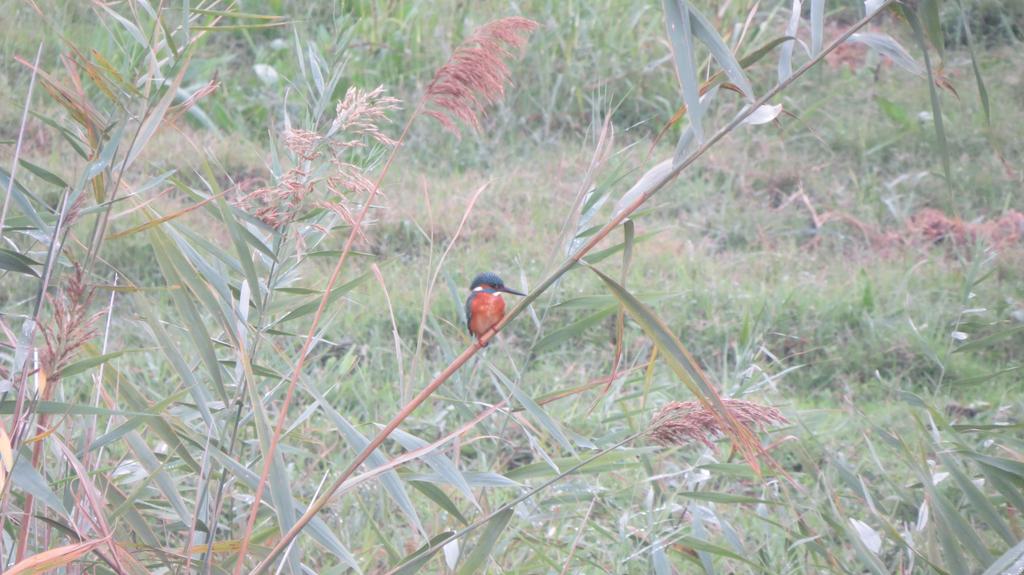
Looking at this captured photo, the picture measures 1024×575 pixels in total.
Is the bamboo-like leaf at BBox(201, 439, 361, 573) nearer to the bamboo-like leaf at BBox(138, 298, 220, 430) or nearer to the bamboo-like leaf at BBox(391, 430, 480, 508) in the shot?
the bamboo-like leaf at BBox(138, 298, 220, 430)

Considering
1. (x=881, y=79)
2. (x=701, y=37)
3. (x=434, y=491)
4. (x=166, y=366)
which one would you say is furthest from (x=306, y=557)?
(x=881, y=79)

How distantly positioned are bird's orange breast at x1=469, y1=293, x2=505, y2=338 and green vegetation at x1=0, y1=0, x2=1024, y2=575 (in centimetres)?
16

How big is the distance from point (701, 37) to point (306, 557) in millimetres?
1903

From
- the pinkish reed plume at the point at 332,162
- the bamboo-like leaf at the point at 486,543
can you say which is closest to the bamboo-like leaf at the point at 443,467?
the bamboo-like leaf at the point at 486,543

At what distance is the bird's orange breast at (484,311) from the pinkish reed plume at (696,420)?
51.5 inches

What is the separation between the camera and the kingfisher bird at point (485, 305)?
318 cm

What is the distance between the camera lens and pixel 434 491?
215 centimetres

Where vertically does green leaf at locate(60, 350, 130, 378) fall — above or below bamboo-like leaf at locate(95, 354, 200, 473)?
above

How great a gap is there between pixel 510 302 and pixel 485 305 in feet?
2.95

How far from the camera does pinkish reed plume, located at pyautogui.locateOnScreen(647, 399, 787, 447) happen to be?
1.80m

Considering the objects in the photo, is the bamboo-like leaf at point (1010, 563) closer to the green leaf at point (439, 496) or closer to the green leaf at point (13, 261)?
the green leaf at point (439, 496)

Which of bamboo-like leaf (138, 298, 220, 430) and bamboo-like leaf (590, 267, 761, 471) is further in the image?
bamboo-like leaf (138, 298, 220, 430)

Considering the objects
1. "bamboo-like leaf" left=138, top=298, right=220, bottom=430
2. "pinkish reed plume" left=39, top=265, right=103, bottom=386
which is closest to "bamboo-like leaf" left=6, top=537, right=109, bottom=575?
"pinkish reed plume" left=39, top=265, right=103, bottom=386

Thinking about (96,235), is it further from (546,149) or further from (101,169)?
(546,149)
